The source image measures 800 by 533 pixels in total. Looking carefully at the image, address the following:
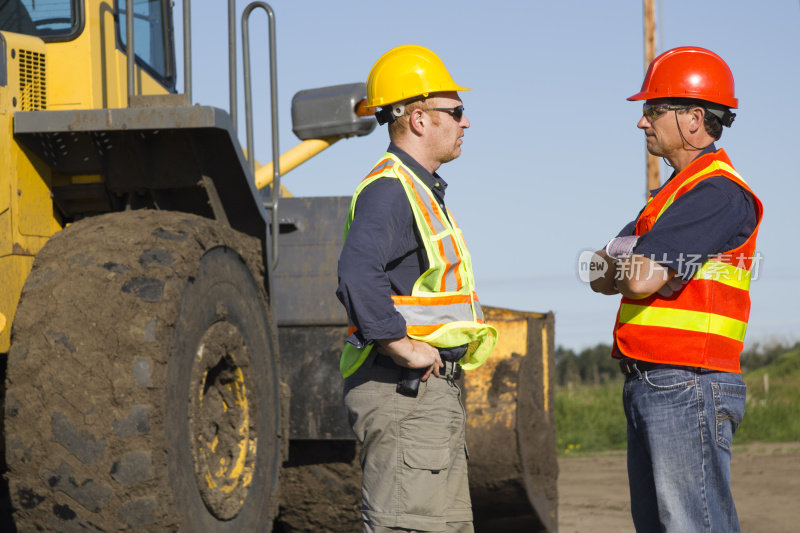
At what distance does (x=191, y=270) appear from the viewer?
342 centimetres

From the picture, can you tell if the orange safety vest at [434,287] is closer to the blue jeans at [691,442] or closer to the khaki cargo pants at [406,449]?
the khaki cargo pants at [406,449]

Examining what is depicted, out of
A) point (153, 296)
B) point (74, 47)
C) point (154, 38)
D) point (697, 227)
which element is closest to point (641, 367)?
point (697, 227)

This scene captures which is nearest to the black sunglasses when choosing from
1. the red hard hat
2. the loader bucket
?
the red hard hat

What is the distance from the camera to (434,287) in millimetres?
3188

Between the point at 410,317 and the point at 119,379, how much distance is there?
0.88 m

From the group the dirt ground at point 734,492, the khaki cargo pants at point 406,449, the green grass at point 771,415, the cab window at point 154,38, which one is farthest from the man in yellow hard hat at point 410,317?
the green grass at point 771,415

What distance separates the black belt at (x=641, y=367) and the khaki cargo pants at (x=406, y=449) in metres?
0.53

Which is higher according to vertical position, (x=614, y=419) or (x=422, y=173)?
(x=422, y=173)

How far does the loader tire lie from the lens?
3055mm

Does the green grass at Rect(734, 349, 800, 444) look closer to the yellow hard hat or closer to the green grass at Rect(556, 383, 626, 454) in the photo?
the green grass at Rect(556, 383, 626, 454)

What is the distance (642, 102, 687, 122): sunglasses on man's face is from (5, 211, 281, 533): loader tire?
1.53 metres

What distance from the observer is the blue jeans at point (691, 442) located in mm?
2973

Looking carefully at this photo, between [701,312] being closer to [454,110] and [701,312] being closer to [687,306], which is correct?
[687,306]

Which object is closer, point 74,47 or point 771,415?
point 74,47
